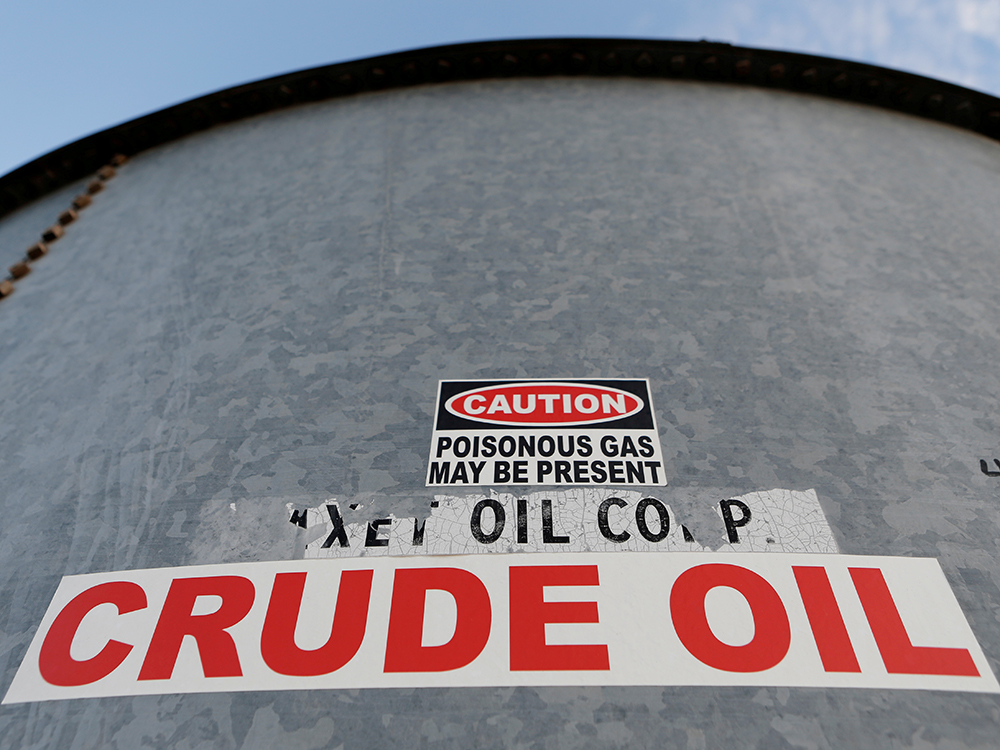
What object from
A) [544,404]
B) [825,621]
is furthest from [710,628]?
[544,404]

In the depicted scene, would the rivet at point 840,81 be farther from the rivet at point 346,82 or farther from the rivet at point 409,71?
the rivet at point 346,82

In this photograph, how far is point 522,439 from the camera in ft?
11.9

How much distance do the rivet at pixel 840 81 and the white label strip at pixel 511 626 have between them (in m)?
5.57

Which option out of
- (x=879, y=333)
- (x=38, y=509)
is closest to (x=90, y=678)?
(x=38, y=509)

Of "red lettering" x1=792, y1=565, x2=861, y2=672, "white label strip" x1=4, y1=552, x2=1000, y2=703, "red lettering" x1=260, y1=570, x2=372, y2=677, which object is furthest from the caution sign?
"red lettering" x1=792, y1=565, x2=861, y2=672

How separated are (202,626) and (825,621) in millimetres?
3318

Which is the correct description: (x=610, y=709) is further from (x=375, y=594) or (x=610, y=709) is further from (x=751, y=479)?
(x=751, y=479)

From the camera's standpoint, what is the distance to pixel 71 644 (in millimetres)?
3107

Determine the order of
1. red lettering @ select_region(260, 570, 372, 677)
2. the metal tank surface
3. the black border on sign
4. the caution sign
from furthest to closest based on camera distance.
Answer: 1. the black border on sign
2. the caution sign
3. red lettering @ select_region(260, 570, 372, 677)
4. the metal tank surface

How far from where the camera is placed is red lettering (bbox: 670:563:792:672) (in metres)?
2.87

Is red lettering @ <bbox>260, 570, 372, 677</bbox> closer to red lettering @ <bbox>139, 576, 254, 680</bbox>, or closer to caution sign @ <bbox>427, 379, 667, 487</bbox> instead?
red lettering @ <bbox>139, 576, 254, 680</bbox>

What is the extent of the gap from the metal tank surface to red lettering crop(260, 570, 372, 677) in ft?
0.39

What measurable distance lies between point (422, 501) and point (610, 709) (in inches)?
58.7

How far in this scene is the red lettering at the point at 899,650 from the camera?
2854 mm
